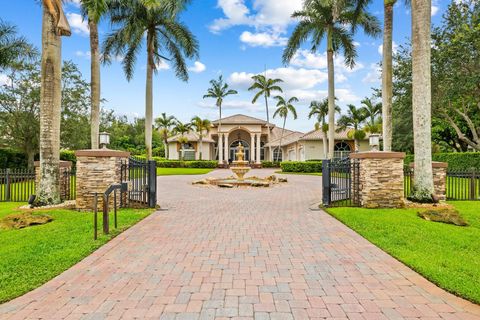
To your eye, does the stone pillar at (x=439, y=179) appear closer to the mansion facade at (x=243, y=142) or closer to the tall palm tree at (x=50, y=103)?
the tall palm tree at (x=50, y=103)

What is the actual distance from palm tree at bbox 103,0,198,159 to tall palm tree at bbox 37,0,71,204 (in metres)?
9.39

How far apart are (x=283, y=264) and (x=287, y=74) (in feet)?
122

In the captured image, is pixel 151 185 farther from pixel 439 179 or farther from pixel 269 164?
pixel 269 164

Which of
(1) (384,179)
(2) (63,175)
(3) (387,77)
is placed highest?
(3) (387,77)

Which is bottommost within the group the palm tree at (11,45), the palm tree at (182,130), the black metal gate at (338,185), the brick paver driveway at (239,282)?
the brick paver driveway at (239,282)

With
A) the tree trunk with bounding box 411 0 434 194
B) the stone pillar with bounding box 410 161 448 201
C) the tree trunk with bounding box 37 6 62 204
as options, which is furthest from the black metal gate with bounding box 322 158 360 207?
the tree trunk with bounding box 37 6 62 204

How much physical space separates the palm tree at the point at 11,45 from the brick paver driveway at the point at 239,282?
60.3 ft

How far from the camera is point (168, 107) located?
4862 cm

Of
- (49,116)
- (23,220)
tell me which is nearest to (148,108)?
(49,116)

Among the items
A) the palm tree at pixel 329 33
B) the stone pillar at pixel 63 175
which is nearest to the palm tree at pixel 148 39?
the palm tree at pixel 329 33

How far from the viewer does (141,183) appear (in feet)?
32.6

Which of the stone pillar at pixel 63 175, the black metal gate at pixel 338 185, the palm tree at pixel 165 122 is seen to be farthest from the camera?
the palm tree at pixel 165 122

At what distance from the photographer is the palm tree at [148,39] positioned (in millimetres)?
18719

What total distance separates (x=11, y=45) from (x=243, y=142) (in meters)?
31.1
